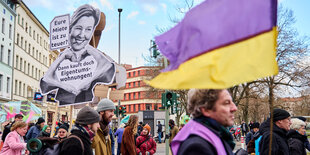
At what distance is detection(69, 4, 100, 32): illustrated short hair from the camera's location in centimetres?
577

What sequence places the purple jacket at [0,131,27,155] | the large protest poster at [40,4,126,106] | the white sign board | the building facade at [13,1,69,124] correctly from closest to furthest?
the large protest poster at [40,4,126,106]
the white sign board
the purple jacket at [0,131,27,155]
the building facade at [13,1,69,124]

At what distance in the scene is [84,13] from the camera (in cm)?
584

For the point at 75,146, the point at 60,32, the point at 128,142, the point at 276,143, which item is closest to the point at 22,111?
the point at 128,142

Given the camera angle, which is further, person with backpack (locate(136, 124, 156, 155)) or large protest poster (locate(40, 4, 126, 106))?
person with backpack (locate(136, 124, 156, 155))

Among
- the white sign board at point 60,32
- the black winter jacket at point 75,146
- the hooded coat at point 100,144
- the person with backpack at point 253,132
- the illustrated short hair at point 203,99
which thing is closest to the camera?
the illustrated short hair at point 203,99

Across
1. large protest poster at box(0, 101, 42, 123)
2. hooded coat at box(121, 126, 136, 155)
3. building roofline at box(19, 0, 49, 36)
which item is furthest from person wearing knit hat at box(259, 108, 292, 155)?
building roofline at box(19, 0, 49, 36)

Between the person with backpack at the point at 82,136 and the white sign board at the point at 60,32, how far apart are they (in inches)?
86.5

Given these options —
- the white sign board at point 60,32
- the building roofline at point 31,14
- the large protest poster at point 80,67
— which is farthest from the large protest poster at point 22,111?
the building roofline at point 31,14

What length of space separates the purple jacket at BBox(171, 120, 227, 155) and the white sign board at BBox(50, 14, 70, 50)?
3.96 metres

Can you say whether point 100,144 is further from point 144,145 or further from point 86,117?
point 144,145

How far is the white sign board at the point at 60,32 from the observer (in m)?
5.91

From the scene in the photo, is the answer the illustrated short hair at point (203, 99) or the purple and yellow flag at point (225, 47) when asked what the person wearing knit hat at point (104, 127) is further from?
the purple and yellow flag at point (225, 47)

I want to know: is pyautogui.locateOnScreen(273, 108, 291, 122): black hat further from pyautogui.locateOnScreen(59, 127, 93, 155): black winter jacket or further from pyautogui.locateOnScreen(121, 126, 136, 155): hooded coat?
pyautogui.locateOnScreen(121, 126, 136, 155): hooded coat

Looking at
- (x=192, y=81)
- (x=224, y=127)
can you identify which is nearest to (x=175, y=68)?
(x=192, y=81)
